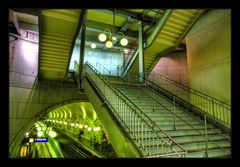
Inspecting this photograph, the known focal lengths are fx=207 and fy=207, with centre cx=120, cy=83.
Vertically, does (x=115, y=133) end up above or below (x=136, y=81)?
below

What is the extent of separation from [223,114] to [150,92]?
3.59m

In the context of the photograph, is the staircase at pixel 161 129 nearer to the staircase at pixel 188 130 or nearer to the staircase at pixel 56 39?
the staircase at pixel 188 130

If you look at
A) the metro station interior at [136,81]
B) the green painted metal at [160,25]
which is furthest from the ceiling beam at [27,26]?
the green painted metal at [160,25]

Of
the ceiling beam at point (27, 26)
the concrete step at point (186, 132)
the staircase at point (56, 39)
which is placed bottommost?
the concrete step at point (186, 132)

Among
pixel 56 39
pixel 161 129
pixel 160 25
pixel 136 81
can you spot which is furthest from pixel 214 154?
pixel 56 39

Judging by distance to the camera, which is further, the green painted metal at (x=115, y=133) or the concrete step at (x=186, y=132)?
the concrete step at (x=186, y=132)

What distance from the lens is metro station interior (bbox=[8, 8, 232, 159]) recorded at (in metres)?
6.32

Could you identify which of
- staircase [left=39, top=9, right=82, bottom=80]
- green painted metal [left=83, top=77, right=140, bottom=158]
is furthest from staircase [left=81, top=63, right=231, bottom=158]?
staircase [left=39, top=9, right=82, bottom=80]

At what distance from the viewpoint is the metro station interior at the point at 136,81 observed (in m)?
6.32

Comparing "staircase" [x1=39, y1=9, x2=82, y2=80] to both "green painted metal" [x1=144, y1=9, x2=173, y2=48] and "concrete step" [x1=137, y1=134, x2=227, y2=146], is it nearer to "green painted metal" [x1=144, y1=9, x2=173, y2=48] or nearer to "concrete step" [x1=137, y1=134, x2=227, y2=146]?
"green painted metal" [x1=144, y1=9, x2=173, y2=48]

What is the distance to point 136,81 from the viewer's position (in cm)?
1172

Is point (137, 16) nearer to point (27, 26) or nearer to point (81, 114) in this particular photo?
point (27, 26)
